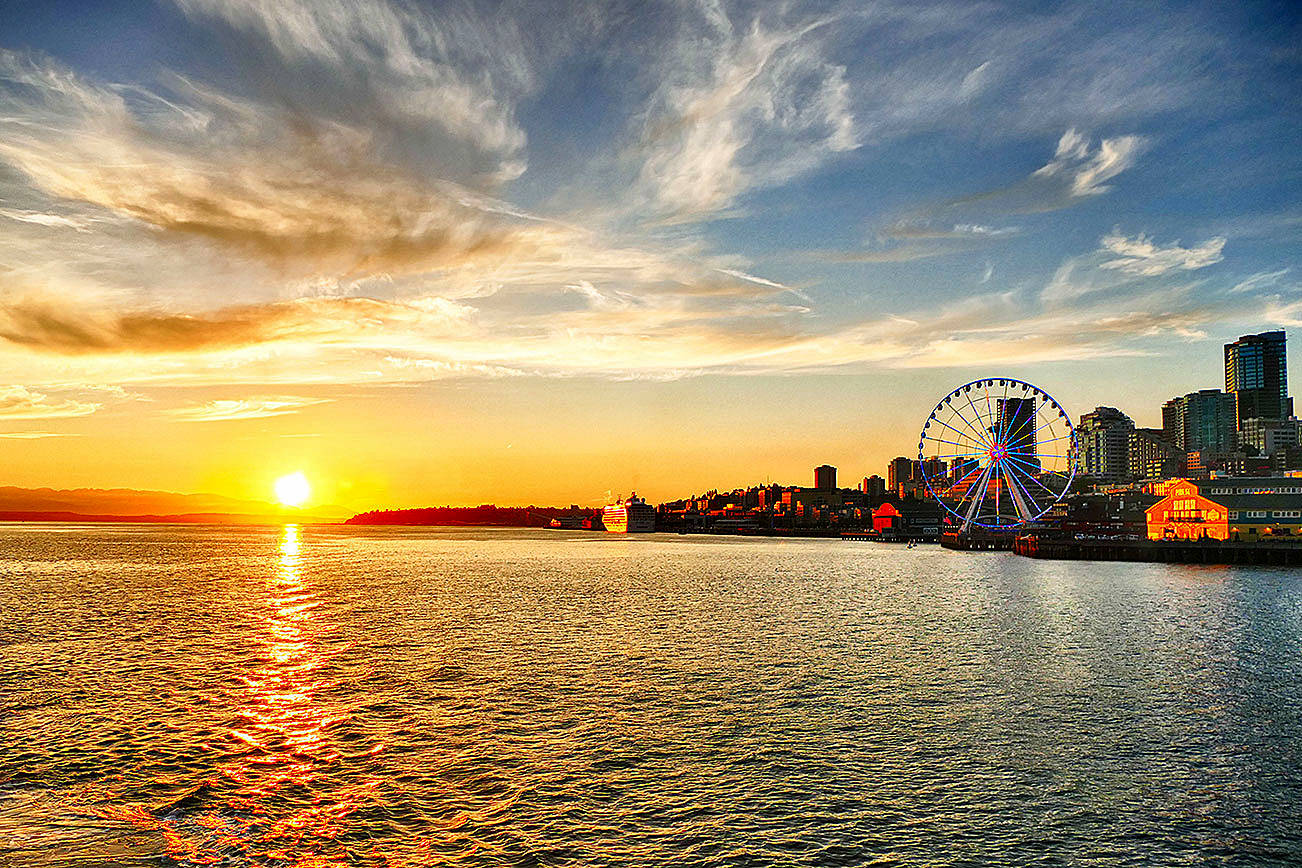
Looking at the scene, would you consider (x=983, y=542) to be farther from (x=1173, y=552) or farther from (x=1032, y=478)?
(x=1173, y=552)

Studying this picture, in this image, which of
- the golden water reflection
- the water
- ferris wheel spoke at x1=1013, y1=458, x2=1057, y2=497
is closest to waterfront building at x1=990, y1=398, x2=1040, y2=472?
ferris wheel spoke at x1=1013, y1=458, x2=1057, y2=497

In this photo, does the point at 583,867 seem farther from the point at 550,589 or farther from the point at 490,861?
the point at 550,589

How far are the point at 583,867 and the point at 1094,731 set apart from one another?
1909cm

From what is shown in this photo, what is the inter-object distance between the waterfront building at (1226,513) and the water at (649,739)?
320ft

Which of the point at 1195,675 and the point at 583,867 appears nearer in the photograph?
the point at 583,867

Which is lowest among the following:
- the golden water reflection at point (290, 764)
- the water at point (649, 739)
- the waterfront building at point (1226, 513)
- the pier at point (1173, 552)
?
the golden water reflection at point (290, 764)

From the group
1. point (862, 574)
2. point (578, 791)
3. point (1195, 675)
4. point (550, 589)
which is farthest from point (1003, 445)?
point (578, 791)

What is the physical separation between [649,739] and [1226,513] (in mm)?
149031

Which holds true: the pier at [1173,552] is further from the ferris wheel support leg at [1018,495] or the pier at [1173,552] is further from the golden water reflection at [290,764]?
the golden water reflection at [290,764]

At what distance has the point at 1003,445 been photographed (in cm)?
15825

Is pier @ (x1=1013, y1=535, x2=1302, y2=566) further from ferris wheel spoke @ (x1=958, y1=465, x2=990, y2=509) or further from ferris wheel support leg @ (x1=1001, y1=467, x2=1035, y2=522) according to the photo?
ferris wheel spoke @ (x1=958, y1=465, x2=990, y2=509)

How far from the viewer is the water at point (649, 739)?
65.6ft

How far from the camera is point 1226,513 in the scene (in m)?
144

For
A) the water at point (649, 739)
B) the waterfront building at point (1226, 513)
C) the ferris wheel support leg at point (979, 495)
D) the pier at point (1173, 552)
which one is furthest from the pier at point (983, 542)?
the water at point (649, 739)
